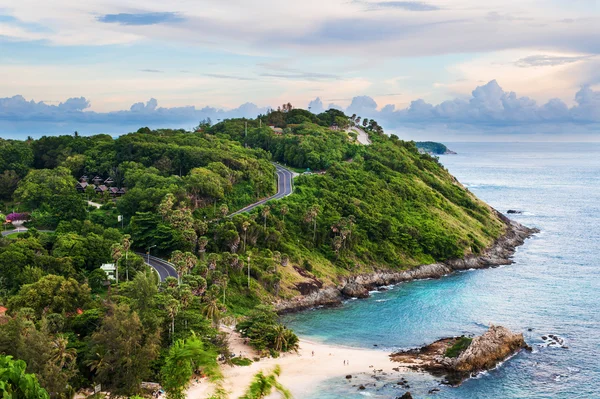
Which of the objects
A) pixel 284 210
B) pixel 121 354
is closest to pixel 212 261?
pixel 284 210

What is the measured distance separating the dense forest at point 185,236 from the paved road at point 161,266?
2.08 meters

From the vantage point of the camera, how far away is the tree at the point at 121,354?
53094 mm

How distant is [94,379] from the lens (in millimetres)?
54750

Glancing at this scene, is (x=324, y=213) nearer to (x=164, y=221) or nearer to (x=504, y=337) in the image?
(x=164, y=221)

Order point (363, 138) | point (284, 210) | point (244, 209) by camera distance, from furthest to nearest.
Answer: point (363, 138), point (244, 209), point (284, 210)

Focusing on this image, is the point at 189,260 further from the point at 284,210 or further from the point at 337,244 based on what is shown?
the point at 337,244

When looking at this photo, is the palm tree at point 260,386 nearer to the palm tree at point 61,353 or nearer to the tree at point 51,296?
the palm tree at point 61,353

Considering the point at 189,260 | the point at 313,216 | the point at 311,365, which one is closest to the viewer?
the point at 311,365

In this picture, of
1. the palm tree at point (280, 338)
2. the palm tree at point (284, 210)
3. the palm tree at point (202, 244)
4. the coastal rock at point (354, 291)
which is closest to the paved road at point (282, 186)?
the palm tree at point (284, 210)

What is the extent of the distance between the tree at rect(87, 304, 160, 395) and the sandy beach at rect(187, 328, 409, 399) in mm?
6754

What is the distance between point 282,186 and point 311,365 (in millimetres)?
70183

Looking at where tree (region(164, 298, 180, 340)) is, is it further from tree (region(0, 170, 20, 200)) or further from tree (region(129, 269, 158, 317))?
tree (region(0, 170, 20, 200))

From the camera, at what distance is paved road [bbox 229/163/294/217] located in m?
116

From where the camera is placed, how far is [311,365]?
6700cm
